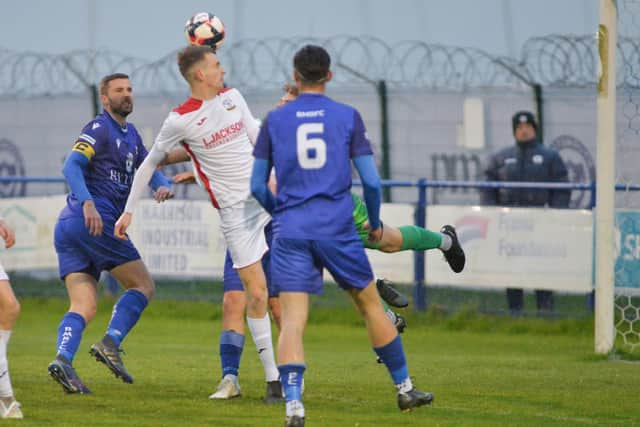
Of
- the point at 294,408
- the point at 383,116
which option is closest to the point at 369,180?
the point at 294,408

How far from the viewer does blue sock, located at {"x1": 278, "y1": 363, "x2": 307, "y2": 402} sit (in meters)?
7.45

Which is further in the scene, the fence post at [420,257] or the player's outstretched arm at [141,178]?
the fence post at [420,257]

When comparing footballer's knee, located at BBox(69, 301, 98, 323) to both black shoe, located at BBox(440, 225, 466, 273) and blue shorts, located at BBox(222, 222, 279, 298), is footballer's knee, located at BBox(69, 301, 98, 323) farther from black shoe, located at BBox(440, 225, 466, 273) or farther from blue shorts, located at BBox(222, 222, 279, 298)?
black shoe, located at BBox(440, 225, 466, 273)

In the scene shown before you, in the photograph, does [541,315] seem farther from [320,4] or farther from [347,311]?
[320,4]

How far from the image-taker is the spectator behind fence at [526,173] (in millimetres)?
15070

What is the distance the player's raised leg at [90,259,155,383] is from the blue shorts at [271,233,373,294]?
2014mm

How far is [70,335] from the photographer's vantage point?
9383 millimetres

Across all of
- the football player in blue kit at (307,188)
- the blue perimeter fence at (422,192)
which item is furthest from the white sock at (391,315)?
the blue perimeter fence at (422,192)

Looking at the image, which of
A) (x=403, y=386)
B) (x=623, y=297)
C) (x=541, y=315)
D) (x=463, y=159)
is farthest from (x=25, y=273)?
(x=403, y=386)

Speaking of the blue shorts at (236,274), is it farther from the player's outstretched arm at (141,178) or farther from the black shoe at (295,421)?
the black shoe at (295,421)

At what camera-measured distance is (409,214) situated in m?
15.7

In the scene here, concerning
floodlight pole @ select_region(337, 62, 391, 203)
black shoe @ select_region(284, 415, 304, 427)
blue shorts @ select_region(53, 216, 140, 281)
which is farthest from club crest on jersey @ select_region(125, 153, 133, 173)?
floodlight pole @ select_region(337, 62, 391, 203)

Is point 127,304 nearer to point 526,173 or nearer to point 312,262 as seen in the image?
point 312,262

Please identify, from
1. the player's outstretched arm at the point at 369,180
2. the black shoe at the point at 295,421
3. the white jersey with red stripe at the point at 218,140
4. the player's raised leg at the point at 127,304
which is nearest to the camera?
the black shoe at the point at 295,421
